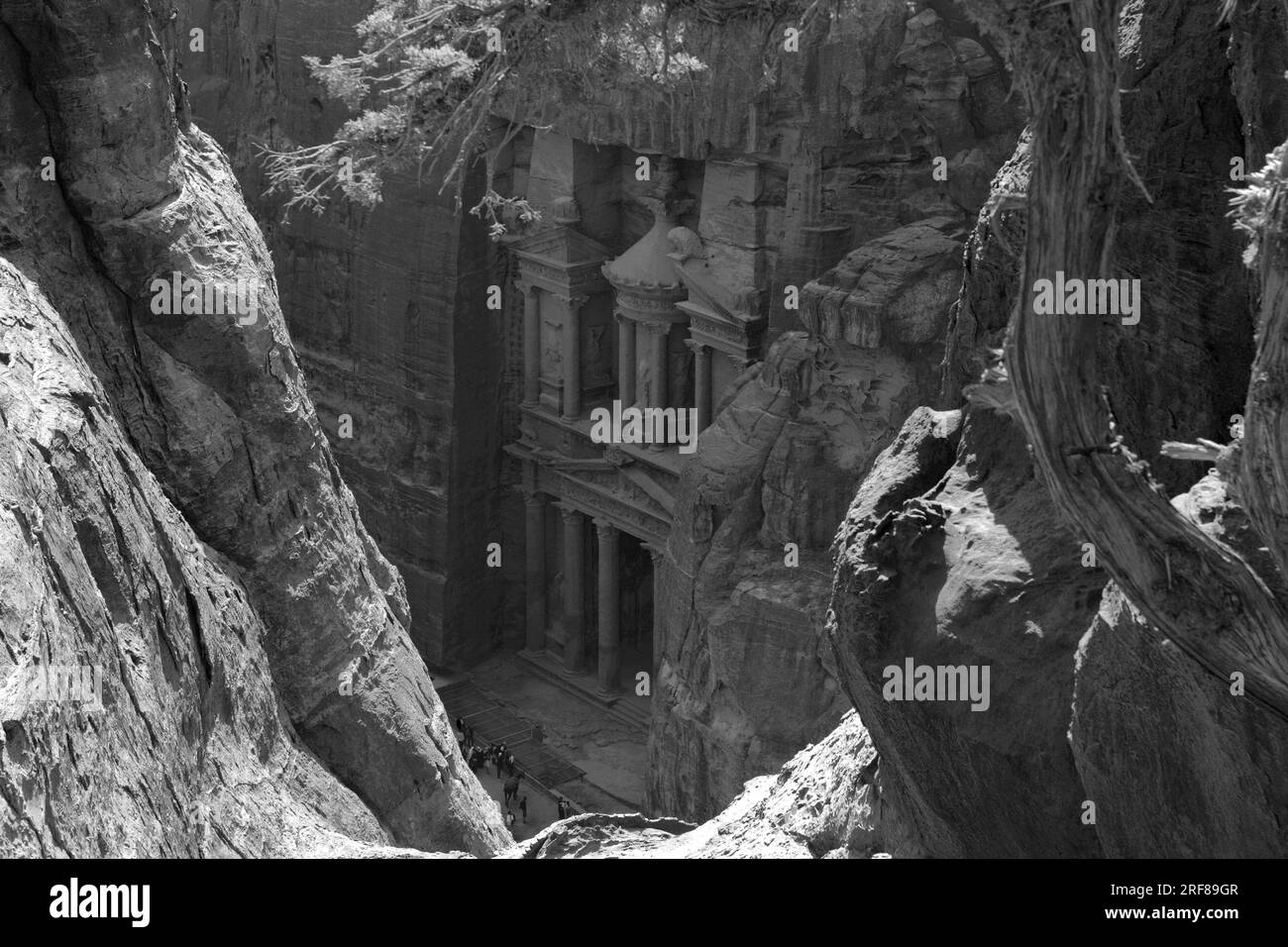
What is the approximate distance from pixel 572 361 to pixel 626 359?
1200 millimetres

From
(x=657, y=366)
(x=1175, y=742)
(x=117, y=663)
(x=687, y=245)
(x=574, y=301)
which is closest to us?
(x=1175, y=742)

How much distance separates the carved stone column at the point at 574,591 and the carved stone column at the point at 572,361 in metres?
1.84

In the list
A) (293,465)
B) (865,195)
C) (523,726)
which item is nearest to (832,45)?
(865,195)

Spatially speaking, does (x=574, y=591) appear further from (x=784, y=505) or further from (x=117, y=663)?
(x=117, y=663)

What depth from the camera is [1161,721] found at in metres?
8.21

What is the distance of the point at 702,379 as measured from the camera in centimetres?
3131

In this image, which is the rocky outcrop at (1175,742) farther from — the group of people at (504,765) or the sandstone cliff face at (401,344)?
the sandstone cliff face at (401,344)

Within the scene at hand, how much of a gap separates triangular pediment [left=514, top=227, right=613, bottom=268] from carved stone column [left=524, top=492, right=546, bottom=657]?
15.1ft

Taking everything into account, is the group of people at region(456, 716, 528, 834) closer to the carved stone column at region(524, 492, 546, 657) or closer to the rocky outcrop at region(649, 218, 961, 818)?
the rocky outcrop at region(649, 218, 961, 818)

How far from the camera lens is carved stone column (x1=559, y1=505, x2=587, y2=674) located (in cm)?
3416

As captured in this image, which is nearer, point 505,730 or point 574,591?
point 505,730

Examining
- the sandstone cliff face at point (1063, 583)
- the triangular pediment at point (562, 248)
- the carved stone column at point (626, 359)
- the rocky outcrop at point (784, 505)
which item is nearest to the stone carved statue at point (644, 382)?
the carved stone column at point (626, 359)

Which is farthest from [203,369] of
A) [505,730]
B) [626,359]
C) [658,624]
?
[626,359]

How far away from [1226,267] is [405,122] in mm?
5440
